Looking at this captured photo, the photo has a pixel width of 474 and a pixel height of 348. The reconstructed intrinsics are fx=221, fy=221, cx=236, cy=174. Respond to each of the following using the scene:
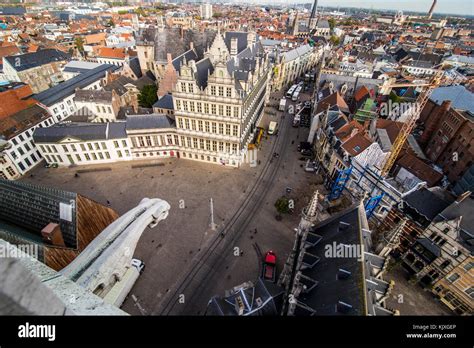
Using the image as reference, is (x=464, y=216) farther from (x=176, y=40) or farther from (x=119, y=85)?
(x=119, y=85)

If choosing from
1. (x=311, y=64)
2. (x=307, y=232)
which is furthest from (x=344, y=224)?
(x=311, y=64)

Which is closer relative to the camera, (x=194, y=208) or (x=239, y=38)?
(x=194, y=208)

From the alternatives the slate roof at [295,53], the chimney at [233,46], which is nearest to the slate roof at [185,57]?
the chimney at [233,46]

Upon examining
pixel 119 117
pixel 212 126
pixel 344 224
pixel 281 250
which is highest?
pixel 344 224

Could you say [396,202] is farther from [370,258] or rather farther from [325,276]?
[325,276]

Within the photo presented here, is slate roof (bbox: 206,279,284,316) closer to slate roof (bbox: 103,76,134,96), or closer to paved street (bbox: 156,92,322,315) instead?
paved street (bbox: 156,92,322,315)

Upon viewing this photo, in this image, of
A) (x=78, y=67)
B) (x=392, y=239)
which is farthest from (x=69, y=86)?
(x=392, y=239)
